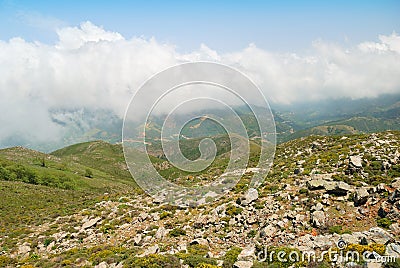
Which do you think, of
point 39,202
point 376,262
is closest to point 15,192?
point 39,202

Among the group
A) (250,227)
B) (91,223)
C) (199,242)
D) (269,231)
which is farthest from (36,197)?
(269,231)

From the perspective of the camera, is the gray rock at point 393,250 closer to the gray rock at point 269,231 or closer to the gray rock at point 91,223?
the gray rock at point 269,231

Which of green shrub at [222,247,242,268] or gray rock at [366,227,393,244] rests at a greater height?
gray rock at [366,227,393,244]

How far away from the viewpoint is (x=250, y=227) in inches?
846

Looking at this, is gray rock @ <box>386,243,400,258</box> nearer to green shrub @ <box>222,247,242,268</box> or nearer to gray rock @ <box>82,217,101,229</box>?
green shrub @ <box>222,247,242,268</box>

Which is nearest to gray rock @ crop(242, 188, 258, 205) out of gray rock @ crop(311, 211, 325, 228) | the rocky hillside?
the rocky hillside

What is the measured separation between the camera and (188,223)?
946 inches

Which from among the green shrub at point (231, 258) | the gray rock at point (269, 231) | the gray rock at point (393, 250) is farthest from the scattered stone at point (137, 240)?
the gray rock at point (393, 250)

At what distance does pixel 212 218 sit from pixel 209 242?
3.11 meters

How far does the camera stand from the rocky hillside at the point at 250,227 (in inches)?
650

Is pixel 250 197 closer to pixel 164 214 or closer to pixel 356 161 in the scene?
pixel 164 214

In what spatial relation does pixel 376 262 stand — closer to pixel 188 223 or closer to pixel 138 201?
pixel 188 223

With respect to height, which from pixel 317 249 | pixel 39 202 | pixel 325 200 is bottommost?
pixel 39 202

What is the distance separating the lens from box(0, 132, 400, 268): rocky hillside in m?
16.5
